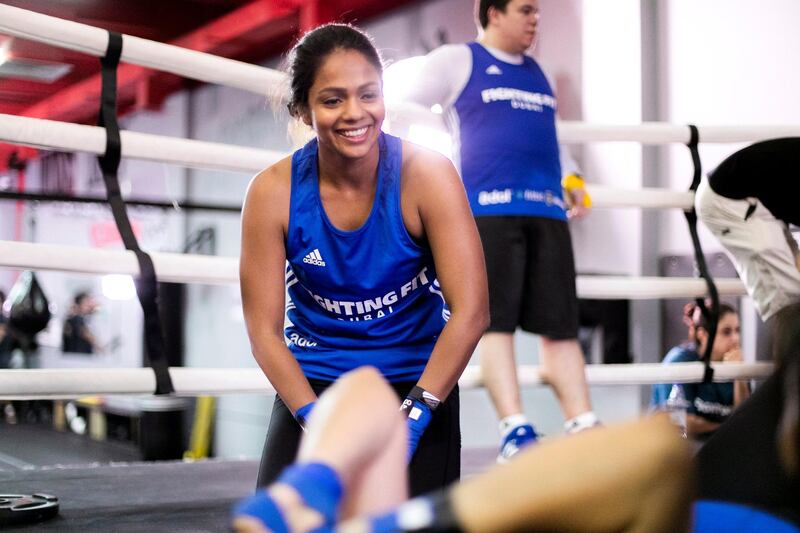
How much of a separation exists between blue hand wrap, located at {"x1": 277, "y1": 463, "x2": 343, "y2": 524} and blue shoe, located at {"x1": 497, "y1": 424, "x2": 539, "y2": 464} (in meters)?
1.33

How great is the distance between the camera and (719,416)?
10.1 ft

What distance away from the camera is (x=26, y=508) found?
5.65ft

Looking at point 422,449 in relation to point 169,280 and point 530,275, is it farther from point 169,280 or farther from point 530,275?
point 530,275

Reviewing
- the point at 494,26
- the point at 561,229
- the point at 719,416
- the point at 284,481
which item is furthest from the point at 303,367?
the point at 719,416

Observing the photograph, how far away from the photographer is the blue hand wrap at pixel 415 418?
1393mm

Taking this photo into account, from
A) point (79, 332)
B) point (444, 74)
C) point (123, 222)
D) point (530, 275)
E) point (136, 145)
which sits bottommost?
point (79, 332)

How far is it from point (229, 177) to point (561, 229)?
5727 mm

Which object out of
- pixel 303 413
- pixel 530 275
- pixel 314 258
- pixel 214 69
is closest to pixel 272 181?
pixel 314 258

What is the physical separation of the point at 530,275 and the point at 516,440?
428mm

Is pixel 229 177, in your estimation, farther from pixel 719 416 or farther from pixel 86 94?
pixel 719 416

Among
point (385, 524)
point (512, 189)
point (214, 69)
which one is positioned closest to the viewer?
point (385, 524)

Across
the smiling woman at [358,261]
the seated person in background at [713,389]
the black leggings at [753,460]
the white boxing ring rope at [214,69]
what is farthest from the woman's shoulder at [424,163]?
the seated person in background at [713,389]

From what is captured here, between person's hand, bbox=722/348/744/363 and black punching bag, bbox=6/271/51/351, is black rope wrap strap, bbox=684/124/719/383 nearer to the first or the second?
person's hand, bbox=722/348/744/363

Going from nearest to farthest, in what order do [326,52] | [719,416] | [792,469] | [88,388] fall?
[792,469]
[326,52]
[88,388]
[719,416]
